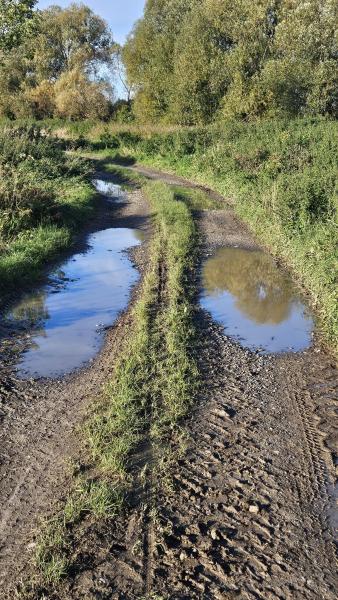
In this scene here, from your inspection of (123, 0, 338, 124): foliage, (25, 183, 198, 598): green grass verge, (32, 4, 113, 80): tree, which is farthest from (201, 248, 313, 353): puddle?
(32, 4, 113, 80): tree

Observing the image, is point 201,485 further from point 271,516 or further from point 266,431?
point 266,431

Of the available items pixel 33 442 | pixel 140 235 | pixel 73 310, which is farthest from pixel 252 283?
pixel 33 442

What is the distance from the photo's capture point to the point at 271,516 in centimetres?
439

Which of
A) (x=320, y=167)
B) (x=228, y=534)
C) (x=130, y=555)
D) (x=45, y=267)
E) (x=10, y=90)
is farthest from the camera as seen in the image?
(x=10, y=90)

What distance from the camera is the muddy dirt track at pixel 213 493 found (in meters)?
3.75

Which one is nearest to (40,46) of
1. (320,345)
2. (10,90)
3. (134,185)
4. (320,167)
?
(10,90)

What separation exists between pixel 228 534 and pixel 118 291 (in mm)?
6985

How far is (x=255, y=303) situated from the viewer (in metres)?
10.1

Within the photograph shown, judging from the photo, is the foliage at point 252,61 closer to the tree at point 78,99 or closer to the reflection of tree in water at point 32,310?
the tree at point 78,99

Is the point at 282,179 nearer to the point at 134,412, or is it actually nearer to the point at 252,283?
the point at 252,283

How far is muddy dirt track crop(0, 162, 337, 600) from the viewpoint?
3.75 meters

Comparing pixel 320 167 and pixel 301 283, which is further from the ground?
pixel 320 167

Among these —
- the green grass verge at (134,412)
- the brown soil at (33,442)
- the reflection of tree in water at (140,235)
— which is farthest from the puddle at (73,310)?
the reflection of tree in water at (140,235)

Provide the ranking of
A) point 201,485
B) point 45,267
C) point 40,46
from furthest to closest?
point 40,46, point 45,267, point 201,485
